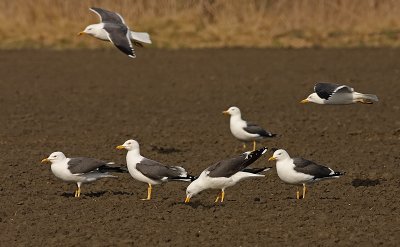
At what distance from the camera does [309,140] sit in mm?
15594

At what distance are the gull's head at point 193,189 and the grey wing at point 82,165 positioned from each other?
1067 mm

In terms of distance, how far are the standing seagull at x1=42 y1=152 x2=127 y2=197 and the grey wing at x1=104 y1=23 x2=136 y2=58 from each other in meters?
1.19

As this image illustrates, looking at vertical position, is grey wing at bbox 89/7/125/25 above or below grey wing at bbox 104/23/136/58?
above

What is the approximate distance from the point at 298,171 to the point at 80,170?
2.24m

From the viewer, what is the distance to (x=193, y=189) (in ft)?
35.8

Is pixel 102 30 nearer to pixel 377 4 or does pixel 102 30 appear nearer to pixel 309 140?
pixel 309 140

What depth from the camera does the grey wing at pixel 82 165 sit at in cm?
1141

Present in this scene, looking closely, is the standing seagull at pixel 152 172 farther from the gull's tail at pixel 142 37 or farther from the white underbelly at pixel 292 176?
the gull's tail at pixel 142 37

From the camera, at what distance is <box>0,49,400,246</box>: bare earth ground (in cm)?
A: 986

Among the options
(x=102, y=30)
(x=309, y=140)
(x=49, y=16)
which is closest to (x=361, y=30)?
(x=49, y=16)

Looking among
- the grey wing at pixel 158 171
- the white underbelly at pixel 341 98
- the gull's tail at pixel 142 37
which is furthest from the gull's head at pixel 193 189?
the white underbelly at pixel 341 98

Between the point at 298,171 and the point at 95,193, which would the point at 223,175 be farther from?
the point at 95,193

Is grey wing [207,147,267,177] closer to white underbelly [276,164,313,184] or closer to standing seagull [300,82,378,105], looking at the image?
white underbelly [276,164,313,184]

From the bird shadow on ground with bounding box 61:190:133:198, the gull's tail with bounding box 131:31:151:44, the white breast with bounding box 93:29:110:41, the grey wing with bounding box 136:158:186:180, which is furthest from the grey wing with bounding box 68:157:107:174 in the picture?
the white breast with bounding box 93:29:110:41
